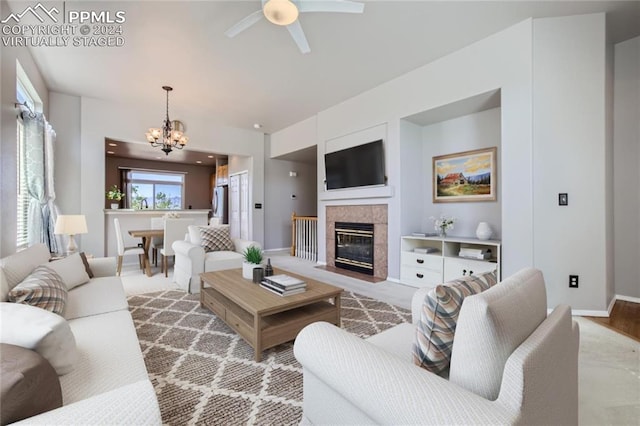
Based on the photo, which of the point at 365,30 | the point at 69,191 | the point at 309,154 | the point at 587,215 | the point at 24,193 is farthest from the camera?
the point at 309,154

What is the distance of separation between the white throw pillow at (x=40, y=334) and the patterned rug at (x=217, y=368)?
1.94ft

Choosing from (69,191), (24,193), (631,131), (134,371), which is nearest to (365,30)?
(631,131)

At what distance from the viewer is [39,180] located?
3.25 meters

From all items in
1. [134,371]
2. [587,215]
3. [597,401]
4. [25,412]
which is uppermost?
[587,215]

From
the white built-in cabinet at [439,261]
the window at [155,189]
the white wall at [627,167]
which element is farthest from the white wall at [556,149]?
the window at [155,189]

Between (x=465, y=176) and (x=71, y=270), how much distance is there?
4.36m

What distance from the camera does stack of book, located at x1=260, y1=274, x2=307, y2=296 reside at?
2154mm

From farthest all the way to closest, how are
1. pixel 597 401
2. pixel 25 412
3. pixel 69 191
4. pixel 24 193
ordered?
pixel 69 191
pixel 24 193
pixel 597 401
pixel 25 412

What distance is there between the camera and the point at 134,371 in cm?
118

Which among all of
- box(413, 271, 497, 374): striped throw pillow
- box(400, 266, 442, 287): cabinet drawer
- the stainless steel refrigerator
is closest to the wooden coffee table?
box(413, 271, 497, 374): striped throw pillow

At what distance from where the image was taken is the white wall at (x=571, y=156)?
2641 mm

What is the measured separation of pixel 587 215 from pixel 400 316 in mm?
2019

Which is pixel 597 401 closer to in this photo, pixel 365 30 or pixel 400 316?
pixel 400 316

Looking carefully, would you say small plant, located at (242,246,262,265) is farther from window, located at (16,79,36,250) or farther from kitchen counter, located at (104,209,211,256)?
kitchen counter, located at (104,209,211,256)
